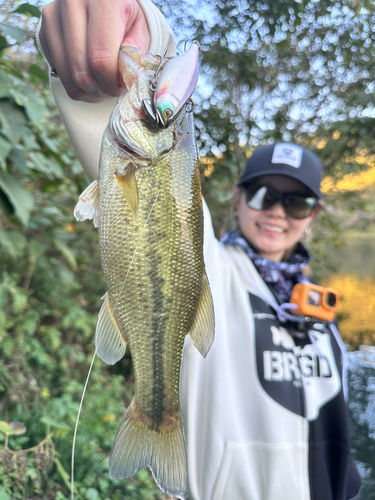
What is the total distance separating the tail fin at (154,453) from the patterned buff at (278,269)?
1171 millimetres

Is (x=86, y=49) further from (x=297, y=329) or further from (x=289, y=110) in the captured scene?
(x=289, y=110)

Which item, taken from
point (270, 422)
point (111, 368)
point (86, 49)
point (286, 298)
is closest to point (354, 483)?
point (270, 422)

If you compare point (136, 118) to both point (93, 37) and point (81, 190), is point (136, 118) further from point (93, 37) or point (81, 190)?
point (81, 190)

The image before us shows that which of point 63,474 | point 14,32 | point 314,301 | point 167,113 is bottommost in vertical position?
point 63,474

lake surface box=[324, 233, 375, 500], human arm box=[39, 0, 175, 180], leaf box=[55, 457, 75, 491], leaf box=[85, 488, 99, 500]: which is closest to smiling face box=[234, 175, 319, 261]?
human arm box=[39, 0, 175, 180]

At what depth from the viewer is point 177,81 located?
3.24 feet

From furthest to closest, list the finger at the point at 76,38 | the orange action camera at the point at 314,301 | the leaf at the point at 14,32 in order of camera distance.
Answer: the orange action camera at the point at 314,301 → the leaf at the point at 14,32 → the finger at the point at 76,38

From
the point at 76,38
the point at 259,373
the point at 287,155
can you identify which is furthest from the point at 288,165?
the point at 76,38

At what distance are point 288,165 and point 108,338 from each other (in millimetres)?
1570

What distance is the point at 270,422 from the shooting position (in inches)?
68.9

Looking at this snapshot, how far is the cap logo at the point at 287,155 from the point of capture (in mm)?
2262

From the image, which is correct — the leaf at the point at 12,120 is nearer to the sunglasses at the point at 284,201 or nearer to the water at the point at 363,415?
the sunglasses at the point at 284,201

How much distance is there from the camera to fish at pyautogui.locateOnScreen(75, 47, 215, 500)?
1.10 meters

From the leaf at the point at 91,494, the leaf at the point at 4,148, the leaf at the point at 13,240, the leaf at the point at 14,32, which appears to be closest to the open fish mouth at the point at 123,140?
the leaf at the point at 4,148
